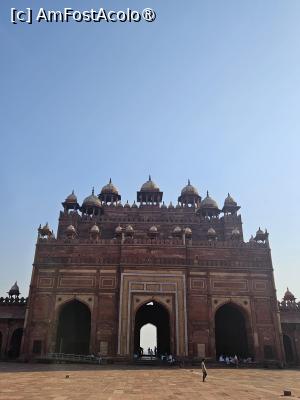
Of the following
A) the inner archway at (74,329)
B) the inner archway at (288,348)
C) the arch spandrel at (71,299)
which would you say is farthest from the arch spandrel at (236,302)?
the inner archway at (74,329)

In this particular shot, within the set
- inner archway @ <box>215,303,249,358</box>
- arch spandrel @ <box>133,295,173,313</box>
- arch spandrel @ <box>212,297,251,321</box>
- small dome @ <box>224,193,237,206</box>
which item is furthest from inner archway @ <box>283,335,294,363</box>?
small dome @ <box>224,193,237,206</box>

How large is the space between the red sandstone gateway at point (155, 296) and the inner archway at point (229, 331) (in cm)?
8

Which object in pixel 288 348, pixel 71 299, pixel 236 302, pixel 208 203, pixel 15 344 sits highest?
pixel 208 203

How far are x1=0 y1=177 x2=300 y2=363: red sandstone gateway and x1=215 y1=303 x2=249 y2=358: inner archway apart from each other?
8 cm

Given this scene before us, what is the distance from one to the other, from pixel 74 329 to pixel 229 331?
550 inches

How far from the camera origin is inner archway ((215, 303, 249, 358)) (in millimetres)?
30766

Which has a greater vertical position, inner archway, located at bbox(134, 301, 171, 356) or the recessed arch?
inner archway, located at bbox(134, 301, 171, 356)

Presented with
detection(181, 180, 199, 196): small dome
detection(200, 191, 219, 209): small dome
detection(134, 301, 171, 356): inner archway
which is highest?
detection(181, 180, 199, 196): small dome

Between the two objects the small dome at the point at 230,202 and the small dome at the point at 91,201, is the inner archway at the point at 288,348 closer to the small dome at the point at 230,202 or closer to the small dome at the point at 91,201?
the small dome at the point at 230,202

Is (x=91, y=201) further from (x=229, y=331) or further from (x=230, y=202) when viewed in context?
(x=229, y=331)

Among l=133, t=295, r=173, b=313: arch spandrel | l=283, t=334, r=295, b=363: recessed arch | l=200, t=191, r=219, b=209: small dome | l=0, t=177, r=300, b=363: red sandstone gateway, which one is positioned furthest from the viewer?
l=200, t=191, r=219, b=209: small dome

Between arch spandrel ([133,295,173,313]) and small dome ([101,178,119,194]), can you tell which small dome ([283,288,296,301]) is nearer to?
arch spandrel ([133,295,173,313])

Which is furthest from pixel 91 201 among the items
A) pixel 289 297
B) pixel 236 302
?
pixel 289 297

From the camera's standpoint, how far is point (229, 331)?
106 feet
